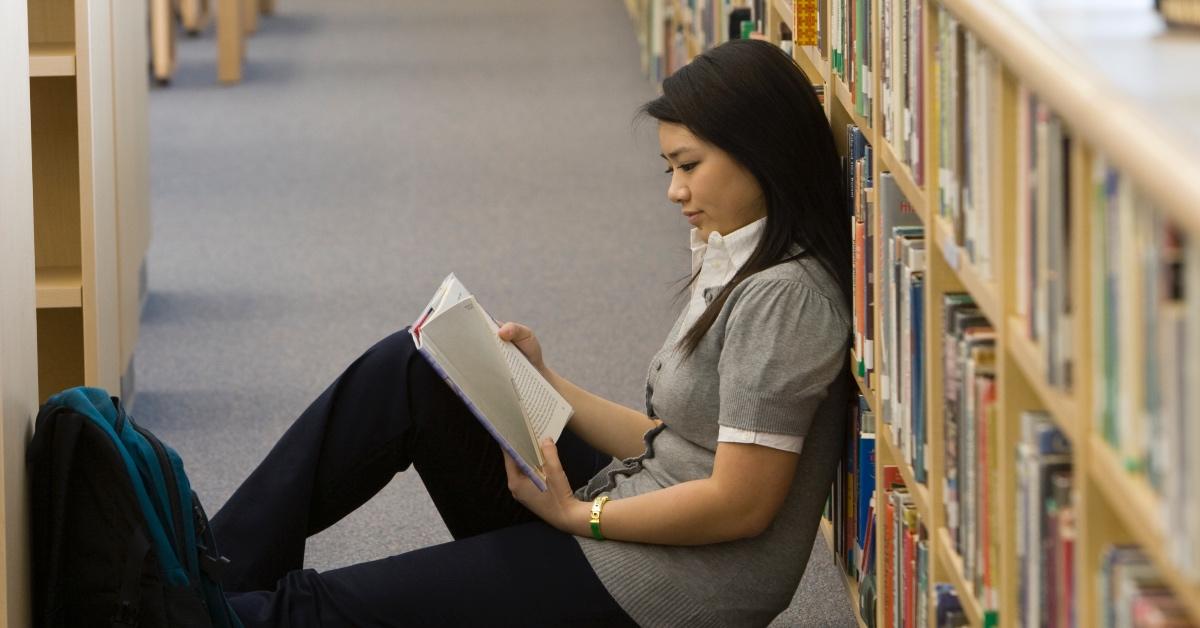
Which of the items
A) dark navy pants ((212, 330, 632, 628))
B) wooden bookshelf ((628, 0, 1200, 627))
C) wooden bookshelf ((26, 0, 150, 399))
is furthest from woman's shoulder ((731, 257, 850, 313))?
wooden bookshelf ((26, 0, 150, 399))

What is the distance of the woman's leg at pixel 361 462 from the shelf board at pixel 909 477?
471 mm

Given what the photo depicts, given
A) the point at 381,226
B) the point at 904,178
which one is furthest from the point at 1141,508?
the point at 381,226

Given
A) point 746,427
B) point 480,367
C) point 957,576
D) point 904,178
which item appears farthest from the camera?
point 480,367

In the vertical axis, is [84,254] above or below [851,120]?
below

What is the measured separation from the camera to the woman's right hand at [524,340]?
2.11 metres

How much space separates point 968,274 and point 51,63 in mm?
1840

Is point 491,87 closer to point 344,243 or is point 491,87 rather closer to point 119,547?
point 344,243

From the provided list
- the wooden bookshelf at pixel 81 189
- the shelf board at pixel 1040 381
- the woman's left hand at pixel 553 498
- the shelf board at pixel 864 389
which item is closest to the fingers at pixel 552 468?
the woman's left hand at pixel 553 498

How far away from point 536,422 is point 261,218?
295 cm

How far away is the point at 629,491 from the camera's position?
6.31 feet

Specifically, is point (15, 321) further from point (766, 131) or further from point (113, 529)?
point (766, 131)

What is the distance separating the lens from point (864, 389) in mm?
1898

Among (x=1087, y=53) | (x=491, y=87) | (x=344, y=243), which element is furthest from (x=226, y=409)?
(x=491, y=87)

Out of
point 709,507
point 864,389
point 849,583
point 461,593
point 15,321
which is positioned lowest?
point 849,583
